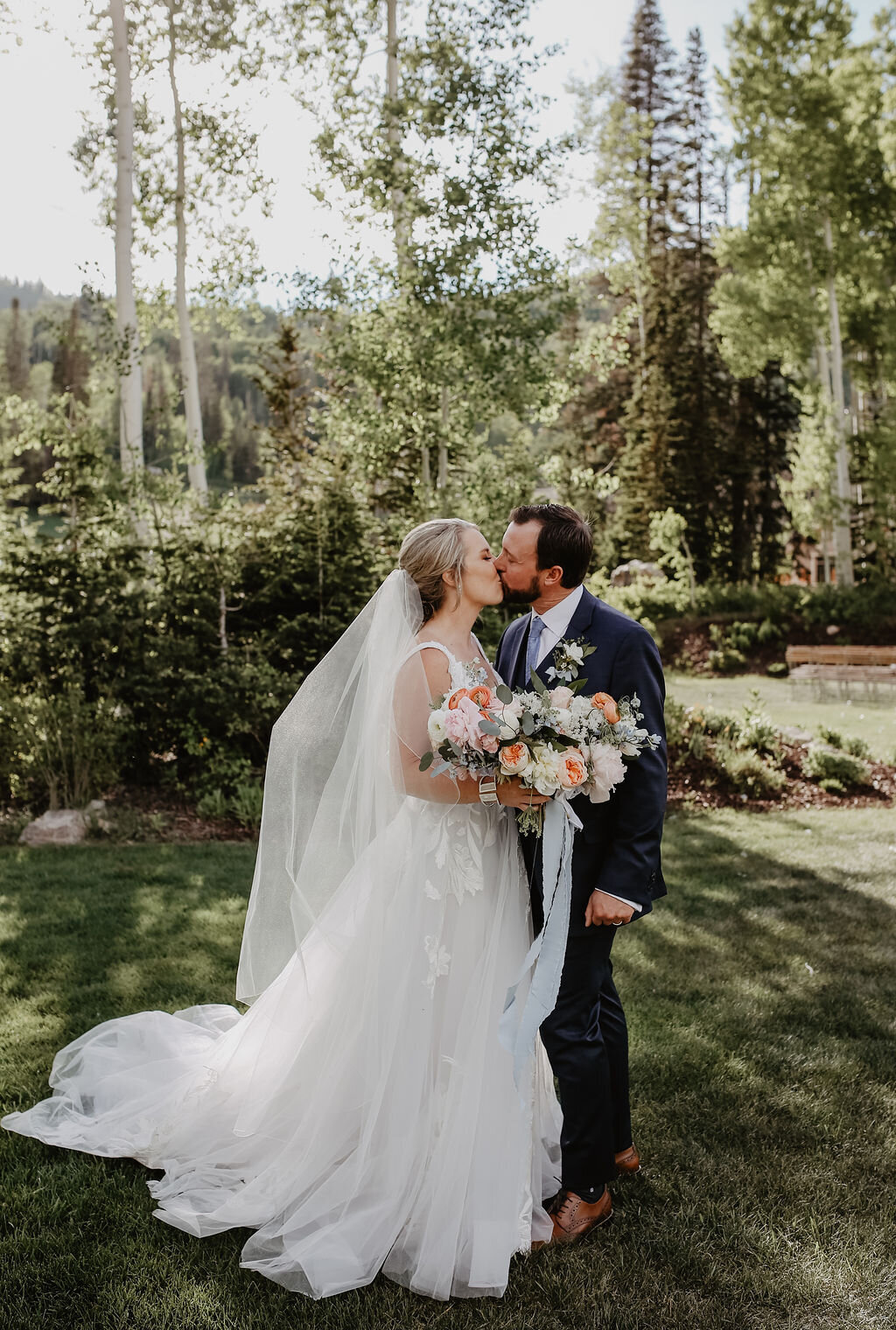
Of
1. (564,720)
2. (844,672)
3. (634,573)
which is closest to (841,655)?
(844,672)

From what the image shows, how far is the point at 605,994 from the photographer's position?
334 cm

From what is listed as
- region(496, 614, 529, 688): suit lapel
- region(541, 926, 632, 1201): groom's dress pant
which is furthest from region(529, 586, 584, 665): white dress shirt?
region(541, 926, 632, 1201): groom's dress pant

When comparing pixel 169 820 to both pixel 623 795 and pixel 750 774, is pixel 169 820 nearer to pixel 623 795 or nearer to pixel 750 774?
pixel 750 774

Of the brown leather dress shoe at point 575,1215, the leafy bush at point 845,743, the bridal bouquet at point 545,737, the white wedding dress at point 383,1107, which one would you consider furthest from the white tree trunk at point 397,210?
the brown leather dress shoe at point 575,1215

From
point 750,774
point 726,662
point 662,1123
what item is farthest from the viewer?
point 726,662

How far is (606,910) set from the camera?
2.92 meters

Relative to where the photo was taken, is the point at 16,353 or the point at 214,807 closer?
the point at 214,807

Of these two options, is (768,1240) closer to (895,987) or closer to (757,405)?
(895,987)

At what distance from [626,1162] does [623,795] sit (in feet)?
4.38

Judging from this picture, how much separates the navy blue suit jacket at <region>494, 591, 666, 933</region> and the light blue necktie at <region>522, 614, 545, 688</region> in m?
0.07

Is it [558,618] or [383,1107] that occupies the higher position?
[558,618]

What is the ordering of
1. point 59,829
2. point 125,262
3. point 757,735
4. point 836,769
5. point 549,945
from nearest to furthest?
point 549,945, point 59,829, point 836,769, point 757,735, point 125,262

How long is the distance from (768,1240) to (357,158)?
973cm

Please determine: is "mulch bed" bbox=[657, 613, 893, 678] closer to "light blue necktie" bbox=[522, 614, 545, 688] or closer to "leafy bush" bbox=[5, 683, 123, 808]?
"leafy bush" bbox=[5, 683, 123, 808]
